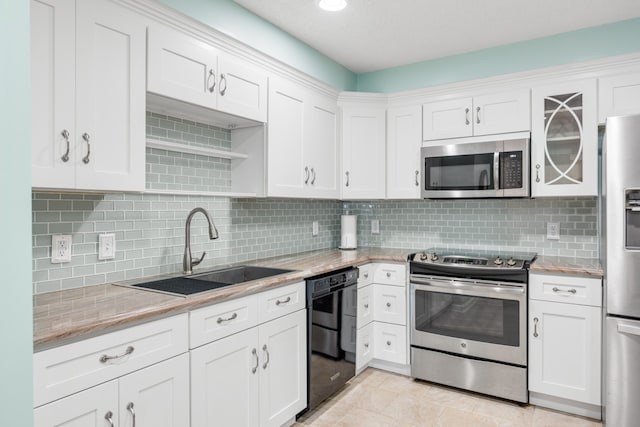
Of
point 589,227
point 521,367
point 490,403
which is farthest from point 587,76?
point 490,403

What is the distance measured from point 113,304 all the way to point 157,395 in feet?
1.28

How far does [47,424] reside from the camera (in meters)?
1.23

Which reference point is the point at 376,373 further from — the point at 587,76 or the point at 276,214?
the point at 587,76

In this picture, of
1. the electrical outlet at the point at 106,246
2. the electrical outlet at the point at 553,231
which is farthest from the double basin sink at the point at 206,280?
the electrical outlet at the point at 553,231

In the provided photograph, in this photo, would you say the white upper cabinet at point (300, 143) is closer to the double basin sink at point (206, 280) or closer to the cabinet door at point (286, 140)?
the cabinet door at point (286, 140)

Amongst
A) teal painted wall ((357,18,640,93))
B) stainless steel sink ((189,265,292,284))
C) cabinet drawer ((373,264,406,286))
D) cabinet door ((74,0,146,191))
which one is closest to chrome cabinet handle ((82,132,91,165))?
cabinet door ((74,0,146,191))

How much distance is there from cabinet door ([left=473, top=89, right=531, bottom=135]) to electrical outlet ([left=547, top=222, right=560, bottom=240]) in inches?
30.2

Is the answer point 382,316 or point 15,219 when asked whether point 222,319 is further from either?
point 382,316

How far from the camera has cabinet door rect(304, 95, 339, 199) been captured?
10.0 ft

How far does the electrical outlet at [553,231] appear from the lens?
3.08 metres

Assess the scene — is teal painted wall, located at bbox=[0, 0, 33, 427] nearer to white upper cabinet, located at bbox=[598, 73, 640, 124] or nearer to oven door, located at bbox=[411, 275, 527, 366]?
oven door, located at bbox=[411, 275, 527, 366]

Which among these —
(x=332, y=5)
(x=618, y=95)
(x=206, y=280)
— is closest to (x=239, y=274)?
(x=206, y=280)

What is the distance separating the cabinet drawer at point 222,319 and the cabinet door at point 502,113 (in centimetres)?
215

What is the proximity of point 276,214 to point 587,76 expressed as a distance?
2.37 meters
